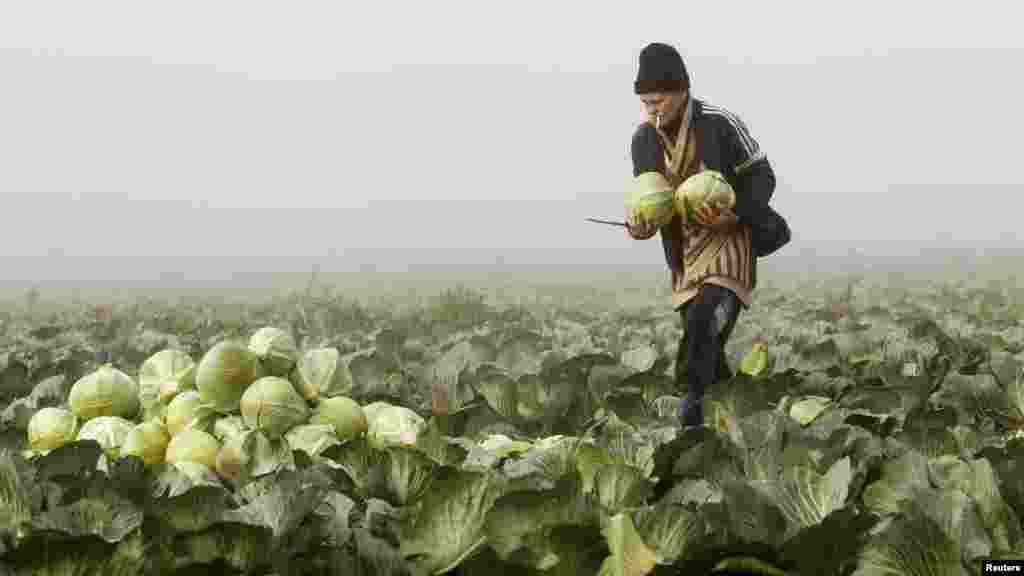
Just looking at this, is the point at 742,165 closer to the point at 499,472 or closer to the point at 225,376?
the point at 499,472

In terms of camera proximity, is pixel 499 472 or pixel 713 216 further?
pixel 713 216

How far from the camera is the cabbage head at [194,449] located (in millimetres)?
3172

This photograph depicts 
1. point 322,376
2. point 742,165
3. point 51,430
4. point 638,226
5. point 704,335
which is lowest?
point 51,430

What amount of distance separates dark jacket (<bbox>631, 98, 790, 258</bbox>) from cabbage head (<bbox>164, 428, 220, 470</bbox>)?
97.5 inches

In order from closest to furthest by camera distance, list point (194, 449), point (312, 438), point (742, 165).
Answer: point (194, 449)
point (312, 438)
point (742, 165)

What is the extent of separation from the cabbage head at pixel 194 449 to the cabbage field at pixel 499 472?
1cm

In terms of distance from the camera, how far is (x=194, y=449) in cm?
321

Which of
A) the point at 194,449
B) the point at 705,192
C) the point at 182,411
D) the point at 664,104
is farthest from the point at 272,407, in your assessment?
the point at 664,104

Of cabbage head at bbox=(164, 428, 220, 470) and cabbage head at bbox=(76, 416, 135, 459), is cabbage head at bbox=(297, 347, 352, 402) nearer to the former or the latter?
cabbage head at bbox=(164, 428, 220, 470)

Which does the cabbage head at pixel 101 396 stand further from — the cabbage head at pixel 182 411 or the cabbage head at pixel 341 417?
the cabbage head at pixel 341 417

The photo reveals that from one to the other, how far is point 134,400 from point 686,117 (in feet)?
8.93

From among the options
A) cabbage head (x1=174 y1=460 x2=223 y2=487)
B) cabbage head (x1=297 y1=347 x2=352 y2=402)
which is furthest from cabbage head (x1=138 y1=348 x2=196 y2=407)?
cabbage head (x1=174 y1=460 x2=223 y2=487)

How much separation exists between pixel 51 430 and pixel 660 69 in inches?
115

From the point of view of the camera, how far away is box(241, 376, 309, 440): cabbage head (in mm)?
3395
